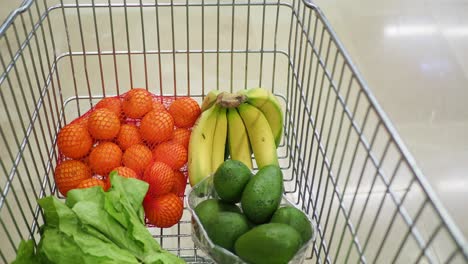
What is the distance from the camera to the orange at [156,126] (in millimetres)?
916

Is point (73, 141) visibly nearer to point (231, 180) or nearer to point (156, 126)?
point (156, 126)

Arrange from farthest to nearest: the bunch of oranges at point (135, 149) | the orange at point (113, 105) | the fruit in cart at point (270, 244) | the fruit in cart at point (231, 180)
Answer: the orange at point (113, 105) → the bunch of oranges at point (135, 149) → the fruit in cart at point (231, 180) → the fruit in cart at point (270, 244)

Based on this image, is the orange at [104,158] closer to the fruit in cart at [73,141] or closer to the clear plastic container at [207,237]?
the fruit in cart at [73,141]

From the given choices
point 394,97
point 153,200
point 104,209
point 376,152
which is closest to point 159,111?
point 153,200

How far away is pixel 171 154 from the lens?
3.02 feet

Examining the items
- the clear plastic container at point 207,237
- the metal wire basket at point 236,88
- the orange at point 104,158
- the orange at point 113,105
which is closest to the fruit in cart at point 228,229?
the clear plastic container at point 207,237

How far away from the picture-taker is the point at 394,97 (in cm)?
159

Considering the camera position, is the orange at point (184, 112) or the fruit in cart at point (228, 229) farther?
the orange at point (184, 112)

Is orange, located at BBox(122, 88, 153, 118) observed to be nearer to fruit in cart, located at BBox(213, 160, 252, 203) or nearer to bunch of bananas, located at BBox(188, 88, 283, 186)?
bunch of bananas, located at BBox(188, 88, 283, 186)

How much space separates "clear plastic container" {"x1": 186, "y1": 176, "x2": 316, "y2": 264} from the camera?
2.29 feet

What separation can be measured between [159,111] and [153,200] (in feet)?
0.58

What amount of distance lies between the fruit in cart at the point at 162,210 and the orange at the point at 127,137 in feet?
0.37

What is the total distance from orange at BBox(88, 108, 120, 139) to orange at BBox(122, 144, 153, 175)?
0.05 meters

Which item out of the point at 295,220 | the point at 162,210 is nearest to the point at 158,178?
the point at 162,210
